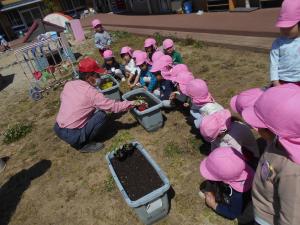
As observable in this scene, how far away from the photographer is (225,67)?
23.3 ft

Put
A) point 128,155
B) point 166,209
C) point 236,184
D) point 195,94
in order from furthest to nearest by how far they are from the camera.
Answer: point 128,155, point 195,94, point 166,209, point 236,184

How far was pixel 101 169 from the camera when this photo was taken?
4.92m

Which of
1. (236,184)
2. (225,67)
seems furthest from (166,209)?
(225,67)

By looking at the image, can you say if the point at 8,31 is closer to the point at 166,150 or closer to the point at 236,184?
the point at 166,150

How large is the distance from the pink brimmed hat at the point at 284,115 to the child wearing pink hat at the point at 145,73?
4.06 metres

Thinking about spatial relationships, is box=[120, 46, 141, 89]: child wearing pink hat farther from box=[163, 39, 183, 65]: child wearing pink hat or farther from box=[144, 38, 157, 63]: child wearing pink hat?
box=[163, 39, 183, 65]: child wearing pink hat

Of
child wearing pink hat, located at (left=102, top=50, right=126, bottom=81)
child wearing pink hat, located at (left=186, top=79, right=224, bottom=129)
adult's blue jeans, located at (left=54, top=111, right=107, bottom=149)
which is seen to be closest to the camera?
child wearing pink hat, located at (left=186, top=79, right=224, bottom=129)

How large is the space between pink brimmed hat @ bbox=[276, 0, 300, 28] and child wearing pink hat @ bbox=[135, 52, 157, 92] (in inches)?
116

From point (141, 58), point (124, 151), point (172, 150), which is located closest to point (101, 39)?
point (141, 58)

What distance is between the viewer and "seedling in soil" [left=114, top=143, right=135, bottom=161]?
420 centimetres

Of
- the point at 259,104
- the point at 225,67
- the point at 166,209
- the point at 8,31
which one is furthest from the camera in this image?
the point at 8,31

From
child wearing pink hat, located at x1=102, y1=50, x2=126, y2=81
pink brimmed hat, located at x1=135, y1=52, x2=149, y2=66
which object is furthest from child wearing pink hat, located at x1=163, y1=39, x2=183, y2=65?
child wearing pink hat, located at x1=102, y1=50, x2=126, y2=81

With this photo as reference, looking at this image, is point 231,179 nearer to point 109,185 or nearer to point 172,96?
point 109,185

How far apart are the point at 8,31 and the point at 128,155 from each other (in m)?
28.9
